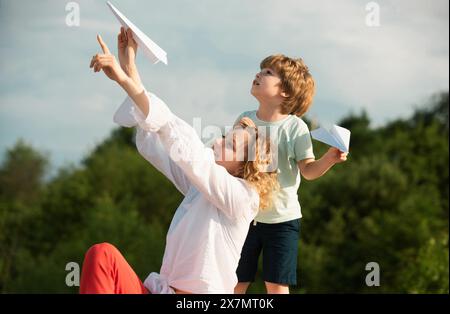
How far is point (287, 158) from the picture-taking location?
458 cm

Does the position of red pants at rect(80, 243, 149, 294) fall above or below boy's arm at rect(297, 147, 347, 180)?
below

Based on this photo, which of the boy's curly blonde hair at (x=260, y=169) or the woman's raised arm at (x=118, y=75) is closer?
the woman's raised arm at (x=118, y=75)

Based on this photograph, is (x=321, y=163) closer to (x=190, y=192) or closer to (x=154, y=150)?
(x=190, y=192)

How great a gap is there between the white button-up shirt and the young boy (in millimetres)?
829

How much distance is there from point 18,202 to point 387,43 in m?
20.9

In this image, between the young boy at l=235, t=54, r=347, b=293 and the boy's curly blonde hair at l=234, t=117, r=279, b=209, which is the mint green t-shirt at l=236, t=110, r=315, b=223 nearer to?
the young boy at l=235, t=54, r=347, b=293

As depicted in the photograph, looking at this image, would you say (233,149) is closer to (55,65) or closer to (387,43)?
(55,65)

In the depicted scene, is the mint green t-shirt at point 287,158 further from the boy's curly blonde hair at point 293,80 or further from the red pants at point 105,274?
the red pants at point 105,274

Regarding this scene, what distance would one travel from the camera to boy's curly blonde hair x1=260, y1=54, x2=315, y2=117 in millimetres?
4473

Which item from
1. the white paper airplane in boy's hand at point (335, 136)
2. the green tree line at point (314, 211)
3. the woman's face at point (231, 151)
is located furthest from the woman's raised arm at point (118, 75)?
the green tree line at point (314, 211)

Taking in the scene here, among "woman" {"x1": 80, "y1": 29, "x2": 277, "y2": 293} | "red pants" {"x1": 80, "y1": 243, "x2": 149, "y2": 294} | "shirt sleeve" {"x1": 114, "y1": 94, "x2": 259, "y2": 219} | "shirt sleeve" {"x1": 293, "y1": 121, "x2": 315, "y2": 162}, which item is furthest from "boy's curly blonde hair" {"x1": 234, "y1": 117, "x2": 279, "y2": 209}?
"red pants" {"x1": 80, "y1": 243, "x2": 149, "y2": 294}

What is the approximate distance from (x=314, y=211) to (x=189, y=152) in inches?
1408

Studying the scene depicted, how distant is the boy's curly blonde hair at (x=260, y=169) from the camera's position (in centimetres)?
378

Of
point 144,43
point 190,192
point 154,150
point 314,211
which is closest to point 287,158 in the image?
point 190,192
